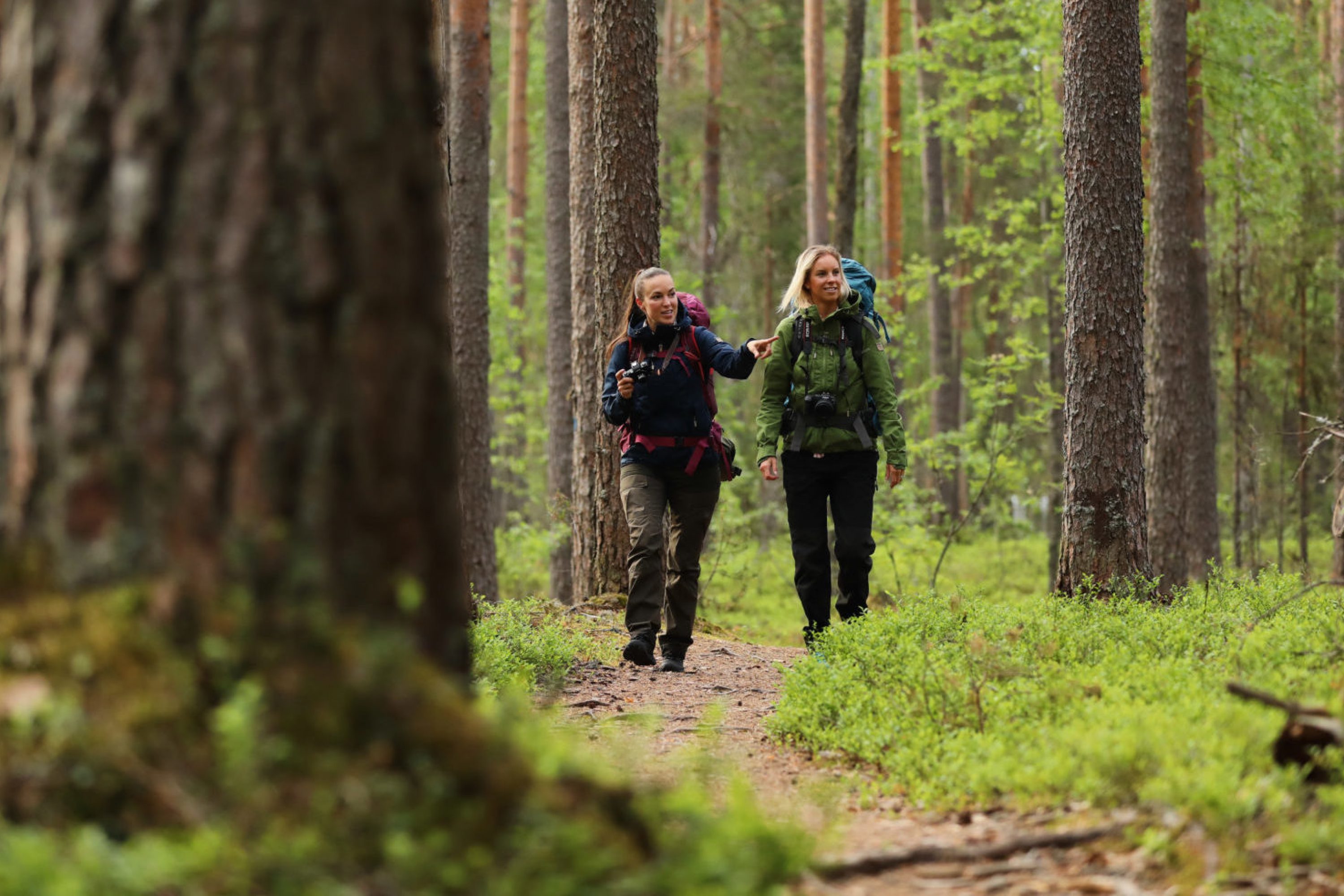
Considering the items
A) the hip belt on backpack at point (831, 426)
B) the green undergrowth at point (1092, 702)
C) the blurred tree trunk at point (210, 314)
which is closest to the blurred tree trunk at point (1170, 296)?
the green undergrowth at point (1092, 702)

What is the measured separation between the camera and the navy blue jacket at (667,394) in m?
7.52

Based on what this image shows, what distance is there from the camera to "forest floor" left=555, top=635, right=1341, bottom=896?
315cm

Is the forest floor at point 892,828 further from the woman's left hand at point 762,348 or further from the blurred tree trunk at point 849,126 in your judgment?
the blurred tree trunk at point 849,126

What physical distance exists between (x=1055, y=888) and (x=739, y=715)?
3.53 meters

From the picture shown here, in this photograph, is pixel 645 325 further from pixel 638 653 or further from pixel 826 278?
pixel 638 653

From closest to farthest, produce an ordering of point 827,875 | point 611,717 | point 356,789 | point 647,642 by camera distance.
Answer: point 356,789 < point 827,875 < point 611,717 < point 647,642

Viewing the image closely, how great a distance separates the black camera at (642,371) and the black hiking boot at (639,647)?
170 cm

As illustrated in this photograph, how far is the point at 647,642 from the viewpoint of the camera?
791 centimetres

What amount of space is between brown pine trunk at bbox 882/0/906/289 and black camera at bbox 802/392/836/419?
1416cm

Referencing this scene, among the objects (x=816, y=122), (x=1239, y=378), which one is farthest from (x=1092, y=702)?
(x=816, y=122)

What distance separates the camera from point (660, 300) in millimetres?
7484

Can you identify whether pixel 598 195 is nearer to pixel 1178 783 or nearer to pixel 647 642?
pixel 647 642

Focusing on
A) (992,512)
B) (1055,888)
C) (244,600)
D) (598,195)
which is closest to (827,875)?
(1055,888)

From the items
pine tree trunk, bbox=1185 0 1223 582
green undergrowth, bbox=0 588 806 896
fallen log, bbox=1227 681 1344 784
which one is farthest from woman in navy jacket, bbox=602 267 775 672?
pine tree trunk, bbox=1185 0 1223 582
